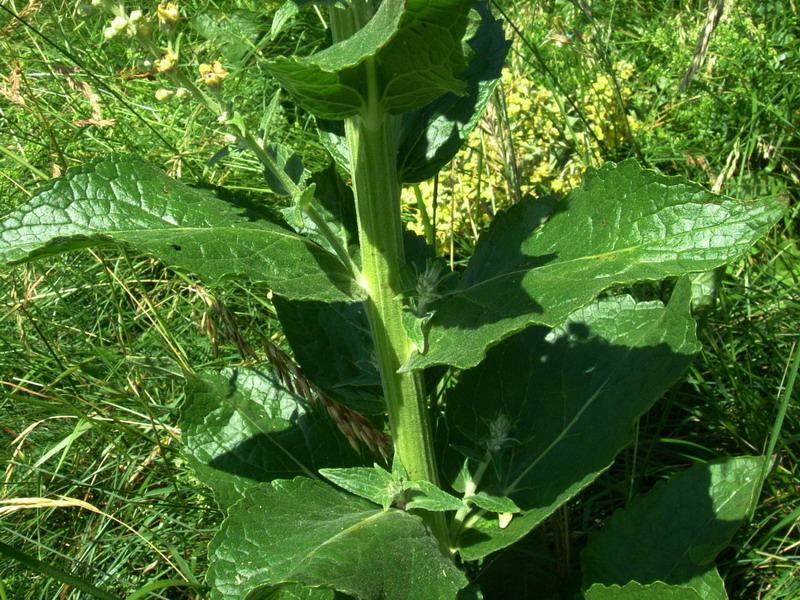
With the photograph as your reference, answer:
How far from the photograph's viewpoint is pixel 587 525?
269cm

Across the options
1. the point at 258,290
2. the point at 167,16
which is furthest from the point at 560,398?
the point at 258,290

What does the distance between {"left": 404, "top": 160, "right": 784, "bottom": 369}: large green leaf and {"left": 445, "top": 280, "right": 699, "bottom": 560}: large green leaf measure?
43 centimetres

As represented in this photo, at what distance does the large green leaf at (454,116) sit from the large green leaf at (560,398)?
0.59 m

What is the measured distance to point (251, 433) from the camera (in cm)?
236

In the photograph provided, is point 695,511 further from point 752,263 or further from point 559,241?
point 752,263

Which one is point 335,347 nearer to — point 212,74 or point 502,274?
point 502,274

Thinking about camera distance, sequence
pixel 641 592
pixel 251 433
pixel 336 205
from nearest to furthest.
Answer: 1. pixel 641 592
2. pixel 336 205
3. pixel 251 433

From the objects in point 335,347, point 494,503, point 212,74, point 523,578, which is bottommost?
point 523,578

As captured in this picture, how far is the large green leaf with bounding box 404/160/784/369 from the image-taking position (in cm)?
160

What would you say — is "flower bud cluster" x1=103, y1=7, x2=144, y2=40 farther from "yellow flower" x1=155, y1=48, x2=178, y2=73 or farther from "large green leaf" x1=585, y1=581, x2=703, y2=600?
"large green leaf" x1=585, y1=581, x2=703, y2=600

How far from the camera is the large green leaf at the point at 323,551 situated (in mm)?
1644

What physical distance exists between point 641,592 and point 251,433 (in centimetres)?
109

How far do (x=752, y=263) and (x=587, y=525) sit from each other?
1.25 meters

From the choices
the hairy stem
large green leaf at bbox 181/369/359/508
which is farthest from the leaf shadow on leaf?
large green leaf at bbox 181/369/359/508
